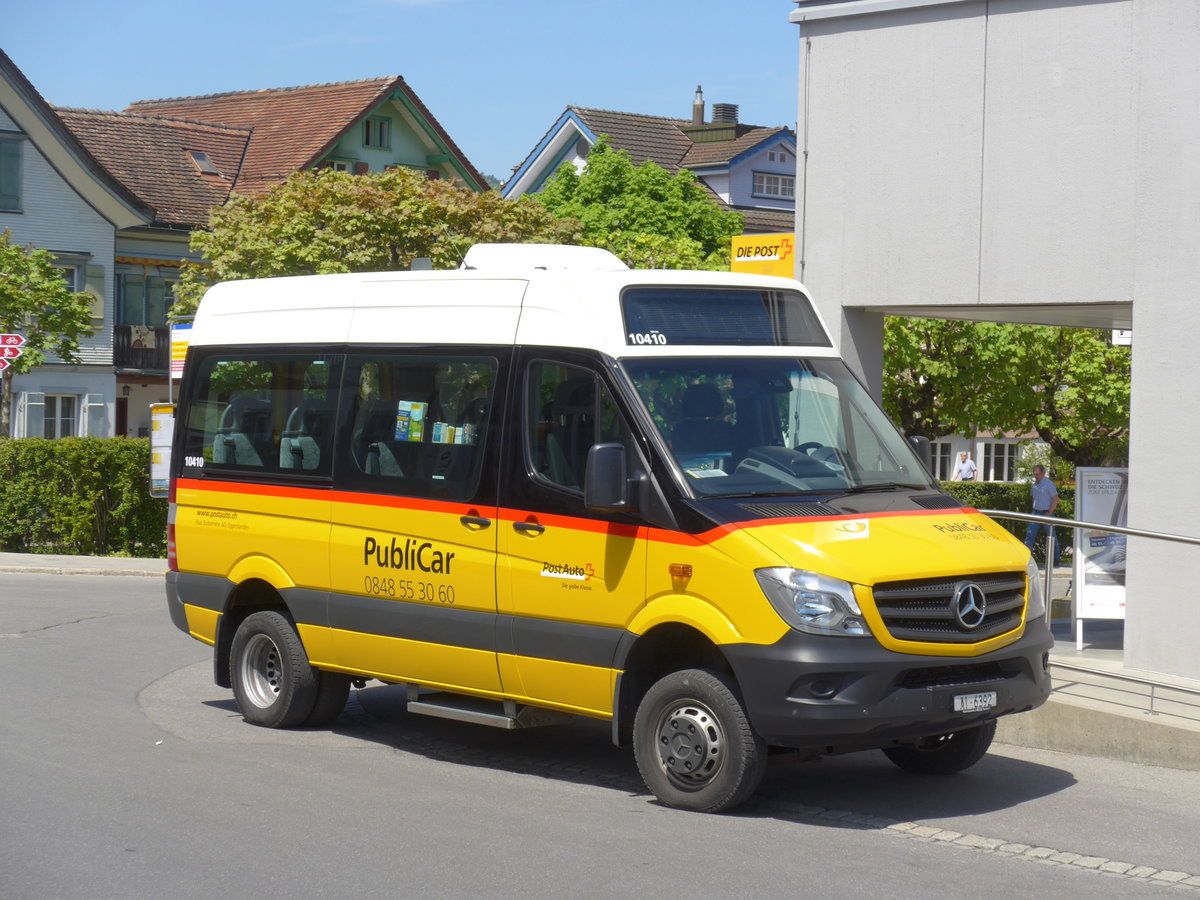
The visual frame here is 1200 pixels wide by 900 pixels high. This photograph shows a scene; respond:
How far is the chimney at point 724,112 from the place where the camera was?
3398 inches

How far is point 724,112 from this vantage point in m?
87.0

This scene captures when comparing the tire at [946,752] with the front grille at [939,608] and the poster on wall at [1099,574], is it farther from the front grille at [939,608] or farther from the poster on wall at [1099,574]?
the poster on wall at [1099,574]

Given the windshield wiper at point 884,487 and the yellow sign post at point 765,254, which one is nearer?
the windshield wiper at point 884,487

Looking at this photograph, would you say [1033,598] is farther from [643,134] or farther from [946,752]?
[643,134]

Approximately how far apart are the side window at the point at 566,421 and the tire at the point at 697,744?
1185 millimetres

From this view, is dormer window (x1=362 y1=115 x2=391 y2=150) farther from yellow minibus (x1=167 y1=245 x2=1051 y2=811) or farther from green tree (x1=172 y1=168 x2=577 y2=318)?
yellow minibus (x1=167 y1=245 x2=1051 y2=811)

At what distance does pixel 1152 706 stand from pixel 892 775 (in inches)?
71.6

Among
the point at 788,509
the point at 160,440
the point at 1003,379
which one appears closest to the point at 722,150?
the point at 1003,379

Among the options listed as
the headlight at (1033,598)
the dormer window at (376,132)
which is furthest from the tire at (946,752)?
the dormer window at (376,132)

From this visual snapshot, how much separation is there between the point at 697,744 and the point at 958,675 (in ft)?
4.25

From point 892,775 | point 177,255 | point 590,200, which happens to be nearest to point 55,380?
point 177,255

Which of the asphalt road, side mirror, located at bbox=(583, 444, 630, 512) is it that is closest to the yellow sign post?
the asphalt road

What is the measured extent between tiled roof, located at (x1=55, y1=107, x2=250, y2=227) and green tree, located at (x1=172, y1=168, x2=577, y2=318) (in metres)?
19.8

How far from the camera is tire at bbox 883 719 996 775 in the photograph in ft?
30.5
